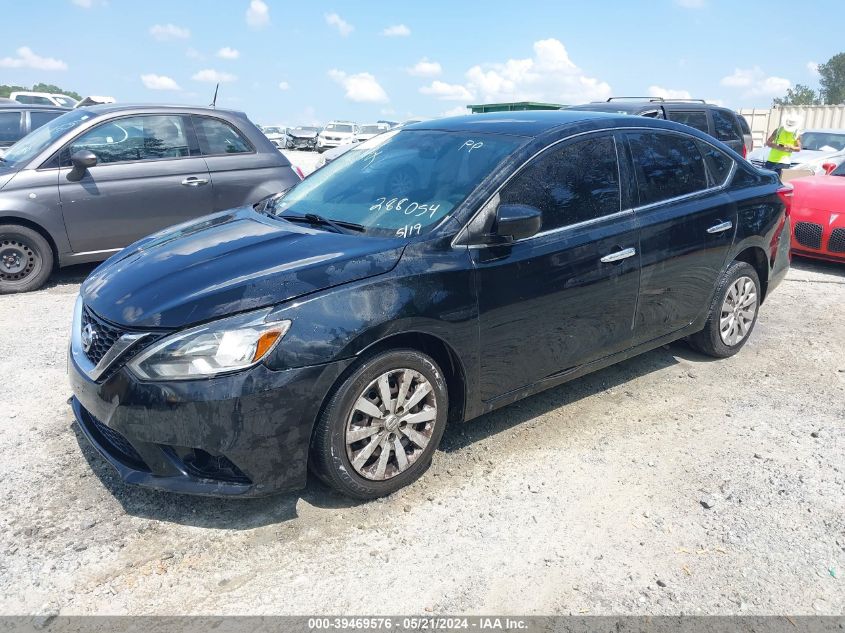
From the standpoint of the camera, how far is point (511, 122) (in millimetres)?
4074

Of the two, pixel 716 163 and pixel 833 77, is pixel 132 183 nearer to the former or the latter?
pixel 716 163

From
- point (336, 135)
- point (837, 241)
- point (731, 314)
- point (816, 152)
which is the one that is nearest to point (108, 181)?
point (731, 314)

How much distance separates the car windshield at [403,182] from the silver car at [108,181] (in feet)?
10.8

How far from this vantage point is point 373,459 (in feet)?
10.5

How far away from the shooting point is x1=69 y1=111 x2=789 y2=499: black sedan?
283 centimetres

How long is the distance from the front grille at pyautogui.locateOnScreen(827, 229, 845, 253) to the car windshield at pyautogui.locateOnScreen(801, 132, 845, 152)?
23.9 ft

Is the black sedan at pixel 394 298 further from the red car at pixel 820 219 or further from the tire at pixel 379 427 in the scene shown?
the red car at pixel 820 219

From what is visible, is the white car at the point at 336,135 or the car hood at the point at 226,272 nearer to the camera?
the car hood at the point at 226,272

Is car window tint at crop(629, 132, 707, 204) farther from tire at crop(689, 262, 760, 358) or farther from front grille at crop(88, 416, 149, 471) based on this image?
front grille at crop(88, 416, 149, 471)

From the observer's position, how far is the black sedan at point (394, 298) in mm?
2832

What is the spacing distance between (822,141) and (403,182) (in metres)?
14.1

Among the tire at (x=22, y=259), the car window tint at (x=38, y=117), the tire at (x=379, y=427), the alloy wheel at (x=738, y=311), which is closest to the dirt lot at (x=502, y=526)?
the tire at (x=379, y=427)

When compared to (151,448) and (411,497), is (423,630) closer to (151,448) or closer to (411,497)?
(411,497)

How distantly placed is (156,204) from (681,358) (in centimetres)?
523
